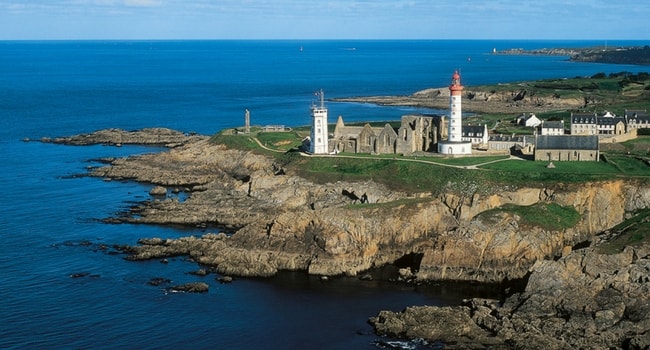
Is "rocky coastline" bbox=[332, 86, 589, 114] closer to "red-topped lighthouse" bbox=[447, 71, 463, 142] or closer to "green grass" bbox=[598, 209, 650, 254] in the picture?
"red-topped lighthouse" bbox=[447, 71, 463, 142]

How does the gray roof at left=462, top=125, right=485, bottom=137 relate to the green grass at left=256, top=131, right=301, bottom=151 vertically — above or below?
above

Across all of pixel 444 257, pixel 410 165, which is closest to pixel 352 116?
pixel 410 165

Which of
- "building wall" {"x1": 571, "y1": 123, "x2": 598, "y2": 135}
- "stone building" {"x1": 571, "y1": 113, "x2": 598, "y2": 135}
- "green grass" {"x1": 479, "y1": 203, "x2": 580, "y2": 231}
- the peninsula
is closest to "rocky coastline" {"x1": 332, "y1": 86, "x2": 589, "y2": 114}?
"stone building" {"x1": 571, "y1": 113, "x2": 598, "y2": 135}

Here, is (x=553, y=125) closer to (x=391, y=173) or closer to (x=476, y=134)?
(x=476, y=134)

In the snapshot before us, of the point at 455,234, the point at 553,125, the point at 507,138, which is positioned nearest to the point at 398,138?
the point at 507,138

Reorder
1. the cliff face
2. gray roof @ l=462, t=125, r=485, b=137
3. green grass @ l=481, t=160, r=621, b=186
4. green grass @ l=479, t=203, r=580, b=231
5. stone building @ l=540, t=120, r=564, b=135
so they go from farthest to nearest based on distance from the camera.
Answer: stone building @ l=540, t=120, r=564, b=135, gray roof @ l=462, t=125, r=485, b=137, green grass @ l=481, t=160, r=621, b=186, green grass @ l=479, t=203, r=580, b=231, the cliff face

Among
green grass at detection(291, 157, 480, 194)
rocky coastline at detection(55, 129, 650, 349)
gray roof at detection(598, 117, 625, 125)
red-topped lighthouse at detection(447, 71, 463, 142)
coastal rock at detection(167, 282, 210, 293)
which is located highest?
red-topped lighthouse at detection(447, 71, 463, 142)

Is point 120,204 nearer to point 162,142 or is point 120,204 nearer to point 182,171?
point 182,171
